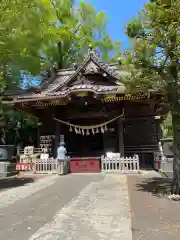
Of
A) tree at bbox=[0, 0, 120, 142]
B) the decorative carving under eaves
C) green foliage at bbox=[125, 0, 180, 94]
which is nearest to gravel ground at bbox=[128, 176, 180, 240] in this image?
green foliage at bbox=[125, 0, 180, 94]

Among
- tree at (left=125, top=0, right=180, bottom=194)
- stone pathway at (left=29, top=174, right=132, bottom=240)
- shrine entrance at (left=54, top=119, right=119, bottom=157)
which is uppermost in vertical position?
tree at (left=125, top=0, right=180, bottom=194)

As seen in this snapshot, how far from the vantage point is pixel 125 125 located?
19078 millimetres

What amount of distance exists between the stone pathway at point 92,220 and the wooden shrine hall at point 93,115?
9.20 metres

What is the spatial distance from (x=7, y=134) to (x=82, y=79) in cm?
1227

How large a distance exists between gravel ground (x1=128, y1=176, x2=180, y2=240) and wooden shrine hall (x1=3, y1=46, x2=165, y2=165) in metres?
8.53

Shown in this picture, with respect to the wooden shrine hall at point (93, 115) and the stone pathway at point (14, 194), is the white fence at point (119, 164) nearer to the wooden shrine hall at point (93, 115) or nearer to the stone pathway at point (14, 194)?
the wooden shrine hall at point (93, 115)

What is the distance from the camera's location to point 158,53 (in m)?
8.20

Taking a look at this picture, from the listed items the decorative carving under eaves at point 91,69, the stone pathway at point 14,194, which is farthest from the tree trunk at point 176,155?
the decorative carving under eaves at point 91,69

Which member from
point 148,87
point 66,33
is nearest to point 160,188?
point 148,87

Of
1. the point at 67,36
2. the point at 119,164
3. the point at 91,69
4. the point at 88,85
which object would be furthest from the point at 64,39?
the point at 119,164

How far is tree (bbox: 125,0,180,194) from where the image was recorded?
25.7ft

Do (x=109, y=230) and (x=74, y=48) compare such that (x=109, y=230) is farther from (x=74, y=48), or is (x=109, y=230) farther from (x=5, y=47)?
(x=74, y=48)

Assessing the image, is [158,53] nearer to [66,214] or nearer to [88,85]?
[66,214]

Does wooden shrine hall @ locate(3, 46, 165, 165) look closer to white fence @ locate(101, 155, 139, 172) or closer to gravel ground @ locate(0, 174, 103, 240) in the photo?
white fence @ locate(101, 155, 139, 172)
